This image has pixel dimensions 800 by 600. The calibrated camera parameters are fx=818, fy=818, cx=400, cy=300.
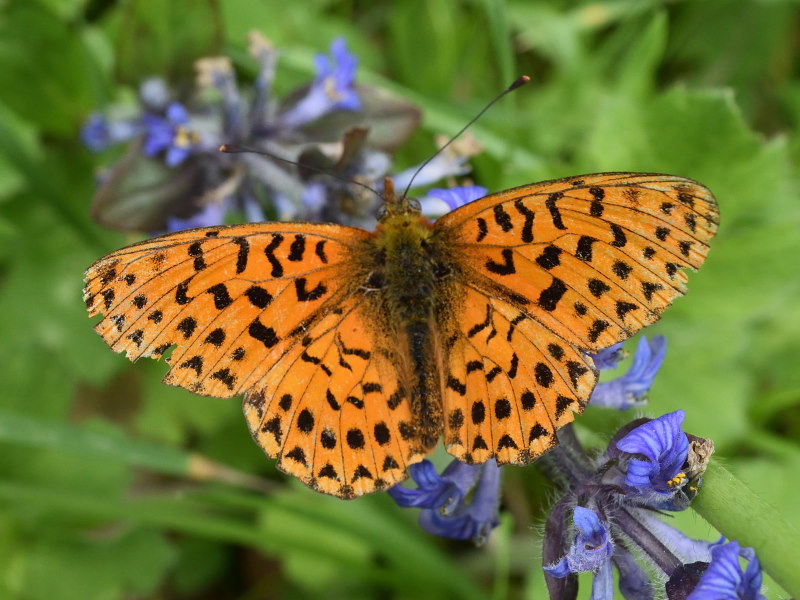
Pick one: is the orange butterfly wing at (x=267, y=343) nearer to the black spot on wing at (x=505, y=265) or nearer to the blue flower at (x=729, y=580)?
the black spot on wing at (x=505, y=265)

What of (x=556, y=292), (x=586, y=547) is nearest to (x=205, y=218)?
(x=556, y=292)

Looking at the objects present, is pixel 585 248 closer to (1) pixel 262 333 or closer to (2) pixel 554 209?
(2) pixel 554 209

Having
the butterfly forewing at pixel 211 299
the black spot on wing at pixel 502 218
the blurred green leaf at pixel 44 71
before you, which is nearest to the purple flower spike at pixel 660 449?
the black spot on wing at pixel 502 218

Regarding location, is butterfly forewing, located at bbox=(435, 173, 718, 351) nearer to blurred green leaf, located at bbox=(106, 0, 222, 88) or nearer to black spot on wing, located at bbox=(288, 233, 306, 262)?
black spot on wing, located at bbox=(288, 233, 306, 262)

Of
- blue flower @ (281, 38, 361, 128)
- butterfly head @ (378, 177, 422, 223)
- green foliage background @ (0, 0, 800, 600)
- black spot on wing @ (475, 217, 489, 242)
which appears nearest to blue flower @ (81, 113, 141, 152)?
green foliage background @ (0, 0, 800, 600)

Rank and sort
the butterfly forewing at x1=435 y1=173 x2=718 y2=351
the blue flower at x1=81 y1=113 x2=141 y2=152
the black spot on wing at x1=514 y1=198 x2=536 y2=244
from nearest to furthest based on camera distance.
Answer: the butterfly forewing at x1=435 y1=173 x2=718 y2=351 < the black spot on wing at x1=514 y1=198 x2=536 y2=244 < the blue flower at x1=81 y1=113 x2=141 y2=152

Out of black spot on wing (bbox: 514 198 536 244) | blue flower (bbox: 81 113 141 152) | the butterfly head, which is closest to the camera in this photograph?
black spot on wing (bbox: 514 198 536 244)
